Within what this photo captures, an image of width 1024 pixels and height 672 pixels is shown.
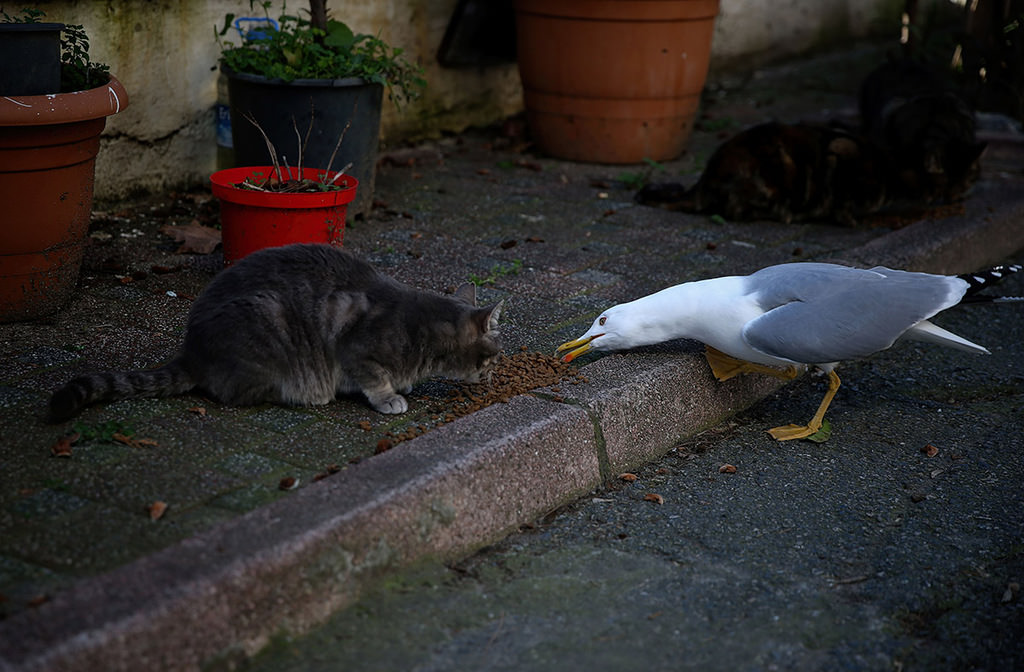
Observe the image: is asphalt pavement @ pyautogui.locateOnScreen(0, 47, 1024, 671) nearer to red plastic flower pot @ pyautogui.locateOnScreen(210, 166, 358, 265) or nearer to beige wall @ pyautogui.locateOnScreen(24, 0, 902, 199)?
red plastic flower pot @ pyautogui.locateOnScreen(210, 166, 358, 265)

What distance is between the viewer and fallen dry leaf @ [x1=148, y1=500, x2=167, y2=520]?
2479mm

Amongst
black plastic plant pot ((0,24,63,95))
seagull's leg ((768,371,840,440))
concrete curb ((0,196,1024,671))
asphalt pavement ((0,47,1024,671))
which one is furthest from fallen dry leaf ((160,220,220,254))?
seagull's leg ((768,371,840,440))

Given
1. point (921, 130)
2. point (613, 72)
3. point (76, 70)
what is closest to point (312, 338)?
point (76, 70)

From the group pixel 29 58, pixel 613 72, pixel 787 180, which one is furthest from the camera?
pixel 613 72

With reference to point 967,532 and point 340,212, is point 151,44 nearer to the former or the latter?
point 340,212

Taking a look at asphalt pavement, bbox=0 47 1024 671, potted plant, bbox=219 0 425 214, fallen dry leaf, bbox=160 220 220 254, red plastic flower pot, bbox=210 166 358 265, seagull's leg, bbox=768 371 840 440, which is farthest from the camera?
potted plant, bbox=219 0 425 214

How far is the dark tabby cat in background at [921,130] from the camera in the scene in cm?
590

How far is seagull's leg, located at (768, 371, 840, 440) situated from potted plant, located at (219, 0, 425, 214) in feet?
8.02

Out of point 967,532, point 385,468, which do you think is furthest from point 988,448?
point 385,468

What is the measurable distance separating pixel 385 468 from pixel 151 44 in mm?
3447

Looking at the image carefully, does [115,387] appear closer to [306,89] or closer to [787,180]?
[306,89]

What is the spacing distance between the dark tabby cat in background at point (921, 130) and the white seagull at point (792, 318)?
8.25 ft

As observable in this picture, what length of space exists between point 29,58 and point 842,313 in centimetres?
274

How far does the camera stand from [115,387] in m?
2.98
